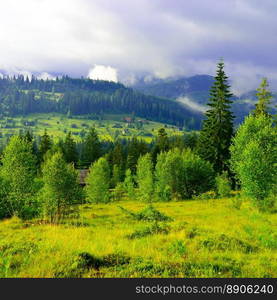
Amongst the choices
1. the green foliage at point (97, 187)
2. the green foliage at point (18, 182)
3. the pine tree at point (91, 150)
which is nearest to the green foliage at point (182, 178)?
the green foliage at point (97, 187)

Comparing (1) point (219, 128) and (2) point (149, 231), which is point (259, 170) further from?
(1) point (219, 128)

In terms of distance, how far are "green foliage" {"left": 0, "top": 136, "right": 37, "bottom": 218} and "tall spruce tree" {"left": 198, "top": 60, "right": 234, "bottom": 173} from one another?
1367 inches

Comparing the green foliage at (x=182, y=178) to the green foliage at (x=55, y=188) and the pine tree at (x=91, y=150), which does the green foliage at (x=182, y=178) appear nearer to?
the green foliage at (x=55, y=188)

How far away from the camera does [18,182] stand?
2727cm

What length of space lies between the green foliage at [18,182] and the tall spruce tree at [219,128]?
34710 mm

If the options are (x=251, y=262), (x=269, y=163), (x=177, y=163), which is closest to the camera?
(x=251, y=262)

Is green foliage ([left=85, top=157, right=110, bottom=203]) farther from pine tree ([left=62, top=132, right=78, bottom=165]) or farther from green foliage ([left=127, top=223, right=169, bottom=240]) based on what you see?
pine tree ([left=62, top=132, right=78, bottom=165])

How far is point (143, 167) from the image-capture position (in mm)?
54031

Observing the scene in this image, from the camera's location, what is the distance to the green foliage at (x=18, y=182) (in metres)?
27.2

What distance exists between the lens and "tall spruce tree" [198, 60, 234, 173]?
5169 cm
